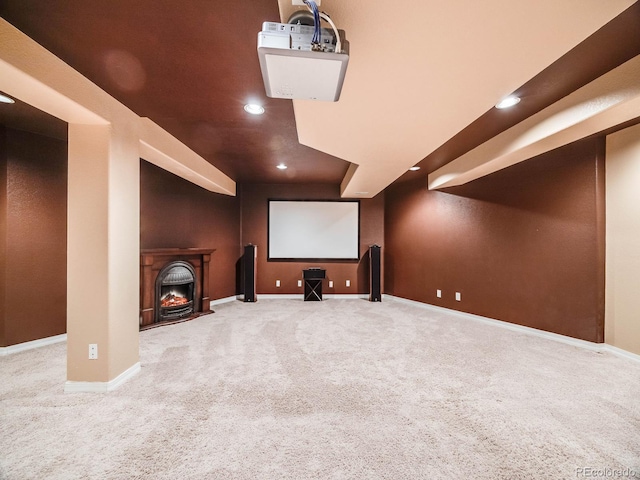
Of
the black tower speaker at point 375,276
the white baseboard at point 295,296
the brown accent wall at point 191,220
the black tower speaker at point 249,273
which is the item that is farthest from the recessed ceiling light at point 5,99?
the black tower speaker at point 375,276

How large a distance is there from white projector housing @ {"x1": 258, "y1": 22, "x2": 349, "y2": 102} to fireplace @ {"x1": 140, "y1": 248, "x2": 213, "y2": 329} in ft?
11.3

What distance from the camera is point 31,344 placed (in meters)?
3.03

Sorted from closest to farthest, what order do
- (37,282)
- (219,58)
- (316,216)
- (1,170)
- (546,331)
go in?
(219,58) < (1,170) < (37,282) < (546,331) < (316,216)

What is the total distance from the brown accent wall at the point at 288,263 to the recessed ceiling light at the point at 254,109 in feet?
11.5

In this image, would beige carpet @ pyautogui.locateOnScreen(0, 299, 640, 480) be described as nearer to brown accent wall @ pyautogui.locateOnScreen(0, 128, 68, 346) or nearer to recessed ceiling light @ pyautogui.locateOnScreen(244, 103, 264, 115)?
brown accent wall @ pyautogui.locateOnScreen(0, 128, 68, 346)

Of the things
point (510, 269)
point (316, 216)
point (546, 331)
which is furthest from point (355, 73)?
point (316, 216)

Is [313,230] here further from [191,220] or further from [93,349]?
[93,349]

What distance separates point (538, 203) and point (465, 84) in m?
2.75

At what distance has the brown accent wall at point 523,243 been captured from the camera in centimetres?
313

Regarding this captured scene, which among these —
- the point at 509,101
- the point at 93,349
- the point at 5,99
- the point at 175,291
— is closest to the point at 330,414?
the point at 93,349

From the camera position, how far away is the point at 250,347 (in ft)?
10.2

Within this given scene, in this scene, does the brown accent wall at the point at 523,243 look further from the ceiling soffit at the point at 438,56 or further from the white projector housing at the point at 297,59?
the white projector housing at the point at 297,59

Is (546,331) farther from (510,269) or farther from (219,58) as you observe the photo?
(219,58)

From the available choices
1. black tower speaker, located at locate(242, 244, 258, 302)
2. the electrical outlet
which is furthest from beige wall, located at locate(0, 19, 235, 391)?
black tower speaker, located at locate(242, 244, 258, 302)
